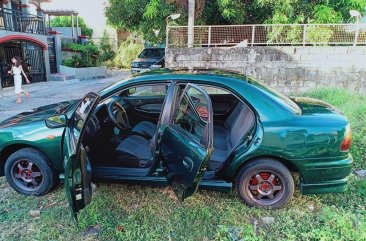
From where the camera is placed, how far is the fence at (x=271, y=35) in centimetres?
943

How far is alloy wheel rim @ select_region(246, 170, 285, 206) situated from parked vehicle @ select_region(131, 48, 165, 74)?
11124 millimetres

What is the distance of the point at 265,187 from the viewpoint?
3.20 metres

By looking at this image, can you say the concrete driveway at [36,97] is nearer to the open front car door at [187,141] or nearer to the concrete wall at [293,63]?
the concrete wall at [293,63]

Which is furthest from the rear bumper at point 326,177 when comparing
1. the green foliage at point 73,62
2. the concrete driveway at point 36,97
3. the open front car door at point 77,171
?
the green foliage at point 73,62

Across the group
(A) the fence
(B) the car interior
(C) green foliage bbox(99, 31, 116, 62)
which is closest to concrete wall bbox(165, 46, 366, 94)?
(A) the fence

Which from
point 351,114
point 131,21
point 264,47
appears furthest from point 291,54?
point 131,21

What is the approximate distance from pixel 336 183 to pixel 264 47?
744 centimetres

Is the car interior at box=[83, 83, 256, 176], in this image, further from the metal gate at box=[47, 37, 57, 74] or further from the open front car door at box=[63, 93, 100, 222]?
the metal gate at box=[47, 37, 57, 74]

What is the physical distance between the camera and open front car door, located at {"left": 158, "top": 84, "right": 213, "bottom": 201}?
8.37ft

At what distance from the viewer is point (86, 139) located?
10.7 feet

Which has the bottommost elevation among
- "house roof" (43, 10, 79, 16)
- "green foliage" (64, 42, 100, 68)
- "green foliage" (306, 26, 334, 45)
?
"green foliage" (64, 42, 100, 68)

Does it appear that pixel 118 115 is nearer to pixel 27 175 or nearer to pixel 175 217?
pixel 27 175

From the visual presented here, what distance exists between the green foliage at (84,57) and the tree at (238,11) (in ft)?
17.4

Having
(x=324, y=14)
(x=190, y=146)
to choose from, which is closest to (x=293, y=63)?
(x=324, y=14)
